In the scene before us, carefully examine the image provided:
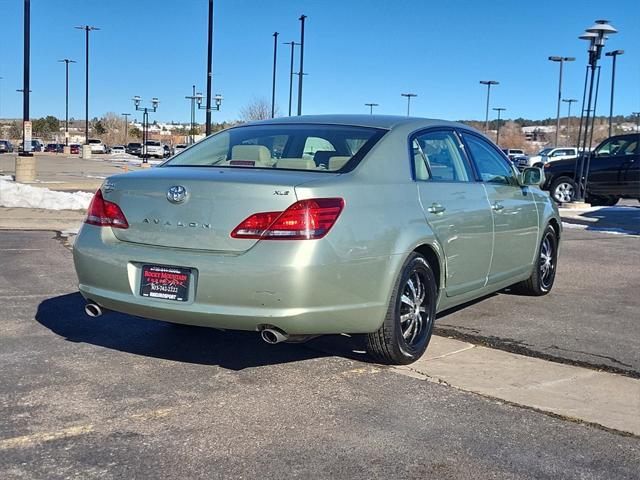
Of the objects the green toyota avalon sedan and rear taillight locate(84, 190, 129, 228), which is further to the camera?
rear taillight locate(84, 190, 129, 228)

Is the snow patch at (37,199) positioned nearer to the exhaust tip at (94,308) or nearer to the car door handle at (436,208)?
the exhaust tip at (94,308)

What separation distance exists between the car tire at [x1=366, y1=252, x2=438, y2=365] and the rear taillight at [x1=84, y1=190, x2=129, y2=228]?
5.48 ft

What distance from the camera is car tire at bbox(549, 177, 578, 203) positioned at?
19328 mm

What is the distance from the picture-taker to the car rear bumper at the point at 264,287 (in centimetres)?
399

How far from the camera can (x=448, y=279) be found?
519 centimetres

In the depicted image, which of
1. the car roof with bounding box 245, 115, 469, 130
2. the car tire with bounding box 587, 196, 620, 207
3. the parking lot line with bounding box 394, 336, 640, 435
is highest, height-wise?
the car roof with bounding box 245, 115, 469, 130

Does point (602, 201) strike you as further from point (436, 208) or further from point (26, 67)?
point (26, 67)

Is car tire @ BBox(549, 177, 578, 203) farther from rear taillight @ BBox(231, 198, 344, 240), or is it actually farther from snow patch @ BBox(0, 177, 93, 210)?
rear taillight @ BBox(231, 198, 344, 240)

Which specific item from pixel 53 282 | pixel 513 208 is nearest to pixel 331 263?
pixel 513 208

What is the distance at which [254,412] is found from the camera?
12.7ft

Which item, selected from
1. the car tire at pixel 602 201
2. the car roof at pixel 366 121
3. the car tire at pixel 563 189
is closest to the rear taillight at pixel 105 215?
the car roof at pixel 366 121

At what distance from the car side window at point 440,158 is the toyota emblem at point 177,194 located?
160 cm

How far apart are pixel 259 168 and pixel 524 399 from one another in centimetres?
213

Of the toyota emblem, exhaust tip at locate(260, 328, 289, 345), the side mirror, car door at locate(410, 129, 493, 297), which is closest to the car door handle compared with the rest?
car door at locate(410, 129, 493, 297)
